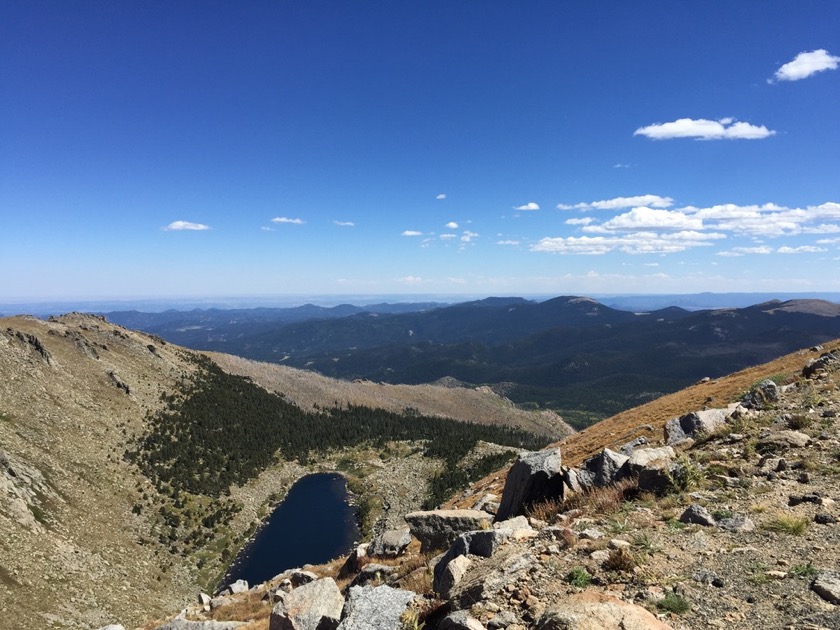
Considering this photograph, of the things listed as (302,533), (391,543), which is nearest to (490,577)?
(391,543)

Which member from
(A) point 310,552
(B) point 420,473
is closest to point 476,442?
(B) point 420,473

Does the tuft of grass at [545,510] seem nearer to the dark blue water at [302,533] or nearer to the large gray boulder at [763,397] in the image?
the large gray boulder at [763,397]

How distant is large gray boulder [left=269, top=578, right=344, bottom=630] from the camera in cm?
1229

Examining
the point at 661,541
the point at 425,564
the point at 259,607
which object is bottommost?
the point at 259,607

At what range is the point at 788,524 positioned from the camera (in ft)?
34.9

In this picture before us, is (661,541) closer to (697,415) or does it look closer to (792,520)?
(792,520)

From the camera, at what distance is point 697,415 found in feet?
67.2

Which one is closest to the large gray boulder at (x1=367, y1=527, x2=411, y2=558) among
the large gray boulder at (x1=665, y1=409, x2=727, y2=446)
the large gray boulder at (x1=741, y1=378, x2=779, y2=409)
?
the large gray boulder at (x1=665, y1=409, x2=727, y2=446)

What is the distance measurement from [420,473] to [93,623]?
88.7 meters

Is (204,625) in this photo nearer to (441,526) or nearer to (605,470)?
(441,526)

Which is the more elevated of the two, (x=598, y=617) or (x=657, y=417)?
(x=598, y=617)

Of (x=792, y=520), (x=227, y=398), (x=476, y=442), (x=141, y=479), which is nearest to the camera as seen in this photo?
(x=792, y=520)

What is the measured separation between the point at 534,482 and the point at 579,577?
23.6 ft

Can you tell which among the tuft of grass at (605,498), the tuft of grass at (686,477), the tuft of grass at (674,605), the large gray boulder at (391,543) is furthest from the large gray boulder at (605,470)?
the large gray boulder at (391,543)
